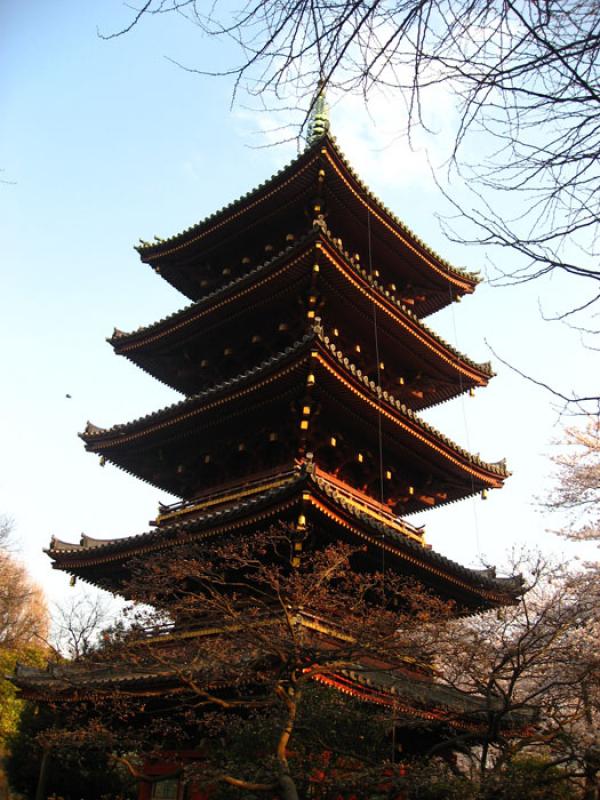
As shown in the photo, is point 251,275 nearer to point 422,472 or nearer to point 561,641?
point 422,472

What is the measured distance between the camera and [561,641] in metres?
18.2

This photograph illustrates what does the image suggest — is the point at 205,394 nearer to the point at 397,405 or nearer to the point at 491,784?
the point at 397,405

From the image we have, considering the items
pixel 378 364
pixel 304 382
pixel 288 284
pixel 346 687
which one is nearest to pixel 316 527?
pixel 346 687

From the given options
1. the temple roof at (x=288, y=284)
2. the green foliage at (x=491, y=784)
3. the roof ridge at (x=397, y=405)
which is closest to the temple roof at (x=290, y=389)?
the roof ridge at (x=397, y=405)

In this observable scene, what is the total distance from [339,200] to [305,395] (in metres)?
5.58

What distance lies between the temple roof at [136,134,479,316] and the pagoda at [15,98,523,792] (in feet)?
0.13

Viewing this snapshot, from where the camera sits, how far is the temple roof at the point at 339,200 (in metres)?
14.9

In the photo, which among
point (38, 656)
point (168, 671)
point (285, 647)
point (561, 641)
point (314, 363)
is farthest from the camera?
point (38, 656)

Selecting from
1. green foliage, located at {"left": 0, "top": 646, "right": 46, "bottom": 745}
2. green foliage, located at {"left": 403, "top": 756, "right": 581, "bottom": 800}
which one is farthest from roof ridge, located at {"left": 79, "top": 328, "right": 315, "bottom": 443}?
green foliage, located at {"left": 0, "top": 646, "right": 46, "bottom": 745}

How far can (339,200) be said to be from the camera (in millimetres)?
15617

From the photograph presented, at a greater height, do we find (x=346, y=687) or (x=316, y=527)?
(x=316, y=527)

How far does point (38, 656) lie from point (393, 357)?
1855cm

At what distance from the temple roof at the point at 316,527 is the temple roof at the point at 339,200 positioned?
685 cm

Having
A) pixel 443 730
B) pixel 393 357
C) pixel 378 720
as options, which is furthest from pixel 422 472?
pixel 378 720
